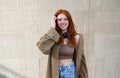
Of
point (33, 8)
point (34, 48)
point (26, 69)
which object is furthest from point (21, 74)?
point (33, 8)

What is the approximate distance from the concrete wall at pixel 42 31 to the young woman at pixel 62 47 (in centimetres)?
132

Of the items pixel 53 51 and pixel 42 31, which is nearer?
pixel 53 51

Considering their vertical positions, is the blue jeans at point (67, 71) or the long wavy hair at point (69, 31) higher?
the long wavy hair at point (69, 31)

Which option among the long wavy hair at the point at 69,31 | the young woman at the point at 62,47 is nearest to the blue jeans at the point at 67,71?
the young woman at the point at 62,47

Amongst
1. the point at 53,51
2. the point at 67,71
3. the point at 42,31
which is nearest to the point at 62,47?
the point at 53,51

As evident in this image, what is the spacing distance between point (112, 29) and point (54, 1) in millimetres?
1113

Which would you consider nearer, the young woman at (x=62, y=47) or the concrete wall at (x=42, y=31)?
the young woman at (x=62, y=47)

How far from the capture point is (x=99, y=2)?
18.3ft

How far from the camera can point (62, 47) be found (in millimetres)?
4172

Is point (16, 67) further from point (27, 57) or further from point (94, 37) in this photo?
point (94, 37)

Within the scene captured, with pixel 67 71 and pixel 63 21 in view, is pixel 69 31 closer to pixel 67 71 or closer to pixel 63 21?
pixel 63 21

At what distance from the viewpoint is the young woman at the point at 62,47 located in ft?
13.5

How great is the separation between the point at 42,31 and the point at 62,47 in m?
1.38

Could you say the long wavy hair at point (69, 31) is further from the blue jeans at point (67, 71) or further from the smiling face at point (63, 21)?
the blue jeans at point (67, 71)
